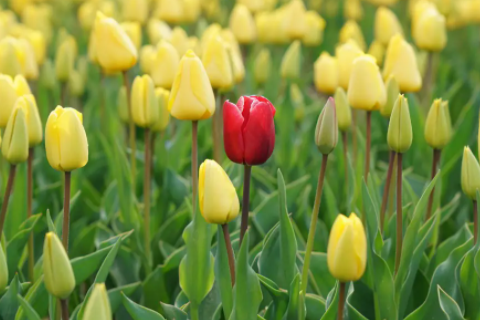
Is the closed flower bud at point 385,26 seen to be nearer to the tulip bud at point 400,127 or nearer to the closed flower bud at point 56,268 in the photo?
the tulip bud at point 400,127

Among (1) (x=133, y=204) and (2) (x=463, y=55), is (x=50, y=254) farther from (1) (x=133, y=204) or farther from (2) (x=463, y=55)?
(2) (x=463, y=55)

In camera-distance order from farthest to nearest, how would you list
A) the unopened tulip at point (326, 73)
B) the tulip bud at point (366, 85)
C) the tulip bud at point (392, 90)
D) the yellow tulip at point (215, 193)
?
the unopened tulip at point (326, 73), the tulip bud at point (392, 90), the tulip bud at point (366, 85), the yellow tulip at point (215, 193)

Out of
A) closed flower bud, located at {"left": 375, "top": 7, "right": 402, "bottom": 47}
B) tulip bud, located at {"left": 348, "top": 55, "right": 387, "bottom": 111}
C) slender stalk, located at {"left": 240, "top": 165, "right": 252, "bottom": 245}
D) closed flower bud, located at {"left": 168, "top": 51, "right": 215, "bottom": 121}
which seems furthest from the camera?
closed flower bud, located at {"left": 375, "top": 7, "right": 402, "bottom": 47}

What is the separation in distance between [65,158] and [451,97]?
213 centimetres

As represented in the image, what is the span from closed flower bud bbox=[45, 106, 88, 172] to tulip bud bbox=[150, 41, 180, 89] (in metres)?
0.72

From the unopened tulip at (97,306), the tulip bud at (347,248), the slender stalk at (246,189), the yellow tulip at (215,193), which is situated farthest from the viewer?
the slender stalk at (246,189)

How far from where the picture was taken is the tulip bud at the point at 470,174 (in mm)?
1533

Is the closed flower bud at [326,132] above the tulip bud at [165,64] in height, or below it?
below

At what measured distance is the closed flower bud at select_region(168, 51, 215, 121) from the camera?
4.99ft

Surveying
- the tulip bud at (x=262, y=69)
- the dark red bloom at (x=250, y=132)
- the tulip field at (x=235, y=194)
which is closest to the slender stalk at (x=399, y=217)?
the tulip field at (x=235, y=194)

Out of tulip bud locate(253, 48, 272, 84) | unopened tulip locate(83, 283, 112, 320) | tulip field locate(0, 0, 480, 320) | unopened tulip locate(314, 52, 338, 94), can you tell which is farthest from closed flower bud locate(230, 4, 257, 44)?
unopened tulip locate(83, 283, 112, 320)

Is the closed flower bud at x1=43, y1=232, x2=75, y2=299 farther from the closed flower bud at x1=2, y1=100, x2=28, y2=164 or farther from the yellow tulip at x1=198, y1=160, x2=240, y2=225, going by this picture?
the closed flower bud at x1=2, y1=100, x2=28, y2=164

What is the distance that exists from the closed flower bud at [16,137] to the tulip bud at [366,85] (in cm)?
79

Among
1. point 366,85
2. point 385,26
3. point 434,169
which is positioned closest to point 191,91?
point 366,85
